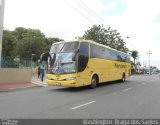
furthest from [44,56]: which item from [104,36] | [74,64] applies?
[104,36]

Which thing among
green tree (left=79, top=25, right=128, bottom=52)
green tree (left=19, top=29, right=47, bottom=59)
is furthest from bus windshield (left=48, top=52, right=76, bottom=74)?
green tree (left=19, top=29, right=47, bottom=59)

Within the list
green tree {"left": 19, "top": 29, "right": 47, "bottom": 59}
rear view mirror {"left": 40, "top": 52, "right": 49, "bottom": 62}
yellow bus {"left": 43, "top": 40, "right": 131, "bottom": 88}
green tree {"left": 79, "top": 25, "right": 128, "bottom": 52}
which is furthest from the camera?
green tree {"left": 19, "top": 29, "right": 47, "bottom": 59}

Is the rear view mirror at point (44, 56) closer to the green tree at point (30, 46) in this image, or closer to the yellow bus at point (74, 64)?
the yellow bus at point (74, 64)

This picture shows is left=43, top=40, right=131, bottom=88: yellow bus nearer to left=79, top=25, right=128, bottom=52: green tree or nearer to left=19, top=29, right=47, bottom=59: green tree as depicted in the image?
left=79, top=25, right=128, bottom=52: green tree

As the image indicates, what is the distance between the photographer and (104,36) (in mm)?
57531

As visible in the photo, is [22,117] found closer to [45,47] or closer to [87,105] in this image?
[87,105]

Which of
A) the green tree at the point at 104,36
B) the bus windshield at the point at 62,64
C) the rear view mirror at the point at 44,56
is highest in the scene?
the green tree at the point at 104,36

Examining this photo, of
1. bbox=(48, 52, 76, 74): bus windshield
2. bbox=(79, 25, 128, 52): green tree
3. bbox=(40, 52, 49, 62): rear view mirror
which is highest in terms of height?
bbox=(79, 25, 128, 52): green tree

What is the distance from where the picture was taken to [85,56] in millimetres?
20078

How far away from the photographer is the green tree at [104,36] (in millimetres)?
57281

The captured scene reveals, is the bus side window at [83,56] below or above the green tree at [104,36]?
below

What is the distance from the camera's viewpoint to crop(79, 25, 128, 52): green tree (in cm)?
5728

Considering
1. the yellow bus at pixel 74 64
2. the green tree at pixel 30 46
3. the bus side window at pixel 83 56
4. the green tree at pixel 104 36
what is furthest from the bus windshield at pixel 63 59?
the green tree at pixel 30 46

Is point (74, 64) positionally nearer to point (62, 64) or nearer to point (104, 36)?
point (62, 64)
